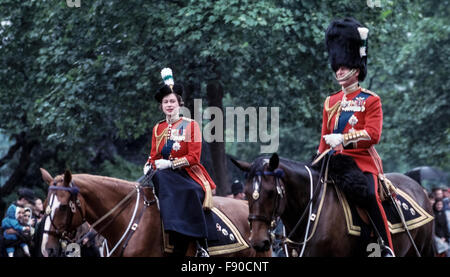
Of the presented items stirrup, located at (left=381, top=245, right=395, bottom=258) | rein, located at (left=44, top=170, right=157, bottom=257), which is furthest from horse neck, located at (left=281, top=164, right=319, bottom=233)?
rein, located at (left=44, top=170, right=157, bottom=257)

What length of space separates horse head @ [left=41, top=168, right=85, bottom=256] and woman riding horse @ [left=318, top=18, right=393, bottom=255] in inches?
116

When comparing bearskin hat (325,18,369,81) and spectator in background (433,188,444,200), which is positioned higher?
bearskin hat (325,18,369,81)

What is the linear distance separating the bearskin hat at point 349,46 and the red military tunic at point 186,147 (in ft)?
6.47

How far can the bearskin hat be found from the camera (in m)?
9.43

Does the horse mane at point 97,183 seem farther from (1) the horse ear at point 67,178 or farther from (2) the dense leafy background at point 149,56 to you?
(2) the dense leafy background at point 149,56

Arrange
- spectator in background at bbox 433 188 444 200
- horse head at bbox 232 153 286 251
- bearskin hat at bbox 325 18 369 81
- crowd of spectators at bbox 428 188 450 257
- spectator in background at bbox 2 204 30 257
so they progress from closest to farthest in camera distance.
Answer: horse head at bbox 232 153 286 251 < bearskin hat at bbox 325 18 369 81 < spectator in background at bbox 2 204 30 257 < crowd of spectators at bbox 428 188 450 257 < spectator in background at bbox 433 188 444 200

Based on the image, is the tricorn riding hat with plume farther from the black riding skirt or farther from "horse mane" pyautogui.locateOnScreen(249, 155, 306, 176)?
"horse mane" pyautogui.locateOnScreen(249, 155, 306, 176)

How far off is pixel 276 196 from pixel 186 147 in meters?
2.05

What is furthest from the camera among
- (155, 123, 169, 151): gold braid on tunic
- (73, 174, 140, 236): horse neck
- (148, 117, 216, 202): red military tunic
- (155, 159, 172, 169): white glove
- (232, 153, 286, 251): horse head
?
(155, 123, 169, 151): gold braid on tunic

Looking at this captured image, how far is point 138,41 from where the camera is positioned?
63.7 ft

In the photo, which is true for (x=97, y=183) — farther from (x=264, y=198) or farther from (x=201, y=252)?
(x=264, y=198)

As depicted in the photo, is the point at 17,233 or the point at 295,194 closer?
the point at 295,194

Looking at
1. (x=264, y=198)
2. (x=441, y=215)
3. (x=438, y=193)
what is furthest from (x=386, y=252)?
(x=438, y=193)

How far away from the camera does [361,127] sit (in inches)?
359
